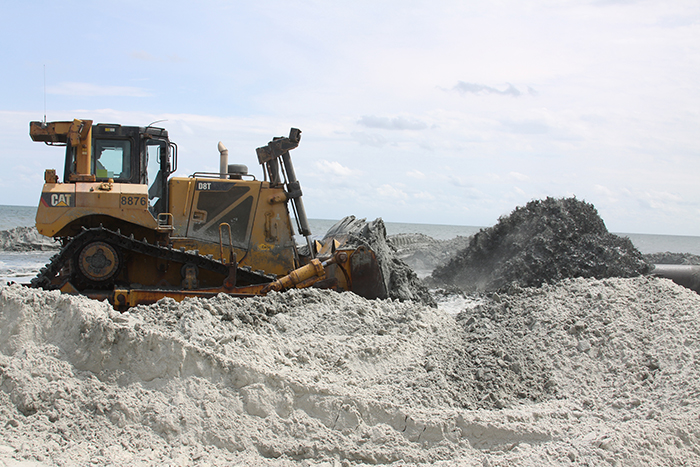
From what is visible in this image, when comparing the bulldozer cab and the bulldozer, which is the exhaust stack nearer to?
the bulldozer

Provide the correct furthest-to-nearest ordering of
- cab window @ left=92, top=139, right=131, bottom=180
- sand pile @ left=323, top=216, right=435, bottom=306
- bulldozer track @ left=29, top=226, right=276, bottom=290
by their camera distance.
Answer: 1. sand pile @ left=323, top=216, right=435, bottom=306
2. cab window @ left=92, top=139, right=131, bottom=180
3. bulldozer track @ left=29, top=226, right=276, bottom=290

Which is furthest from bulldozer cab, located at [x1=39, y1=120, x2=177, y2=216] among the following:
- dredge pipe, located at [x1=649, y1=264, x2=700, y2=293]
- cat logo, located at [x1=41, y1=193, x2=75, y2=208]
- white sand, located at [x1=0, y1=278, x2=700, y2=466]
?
dredge pipe, located at [x1=649, y1=264, x2=700, y2=293]

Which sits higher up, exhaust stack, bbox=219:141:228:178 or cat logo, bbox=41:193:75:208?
exhaust stack, bbox=219:141:228:178

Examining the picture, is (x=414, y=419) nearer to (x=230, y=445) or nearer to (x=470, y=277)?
(x=230, y=445)

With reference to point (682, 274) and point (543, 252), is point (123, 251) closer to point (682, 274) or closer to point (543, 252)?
point (543, 252)

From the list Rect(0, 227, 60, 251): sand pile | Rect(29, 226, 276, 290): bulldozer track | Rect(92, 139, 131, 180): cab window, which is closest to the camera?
Rect(29, 226, 276, 290): bulldozer track

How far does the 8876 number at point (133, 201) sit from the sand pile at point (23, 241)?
16.9 metres

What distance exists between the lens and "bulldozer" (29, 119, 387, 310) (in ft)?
21.0

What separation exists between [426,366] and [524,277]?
6038mm

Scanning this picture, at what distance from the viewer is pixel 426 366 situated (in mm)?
4883

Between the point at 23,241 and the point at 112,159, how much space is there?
17950 mm

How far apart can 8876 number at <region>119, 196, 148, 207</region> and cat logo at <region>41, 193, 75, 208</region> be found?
514mm

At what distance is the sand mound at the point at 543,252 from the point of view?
33.8 feet

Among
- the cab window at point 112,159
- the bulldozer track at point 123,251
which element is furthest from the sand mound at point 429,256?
the cab window at point 112,159
